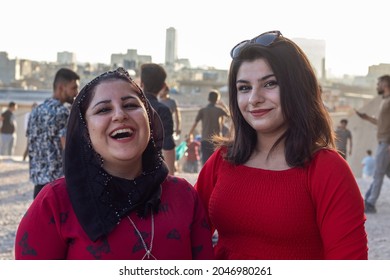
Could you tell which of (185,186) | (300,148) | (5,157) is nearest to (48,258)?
(185,186)

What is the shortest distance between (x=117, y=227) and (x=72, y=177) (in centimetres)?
20

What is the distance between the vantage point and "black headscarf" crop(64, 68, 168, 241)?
6.27 ft

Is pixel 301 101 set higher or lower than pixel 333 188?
higher

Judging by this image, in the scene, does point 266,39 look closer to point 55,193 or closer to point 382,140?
point 55,193

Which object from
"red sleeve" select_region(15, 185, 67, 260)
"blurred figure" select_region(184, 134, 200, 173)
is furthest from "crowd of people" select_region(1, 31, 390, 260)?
"blurred figure" select_region(184, 134, 200, 173)

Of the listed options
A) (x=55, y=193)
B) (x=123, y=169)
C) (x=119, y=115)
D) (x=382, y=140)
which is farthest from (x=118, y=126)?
→ (x=382, y=140)

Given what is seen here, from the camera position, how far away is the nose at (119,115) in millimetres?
1988

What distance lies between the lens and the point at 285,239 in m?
2.15

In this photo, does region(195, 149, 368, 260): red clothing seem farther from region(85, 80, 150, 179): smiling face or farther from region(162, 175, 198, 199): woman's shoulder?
region(85, 80, 150, 179): smiling face

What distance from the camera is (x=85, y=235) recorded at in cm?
190

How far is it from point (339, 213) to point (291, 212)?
0.17 metres
